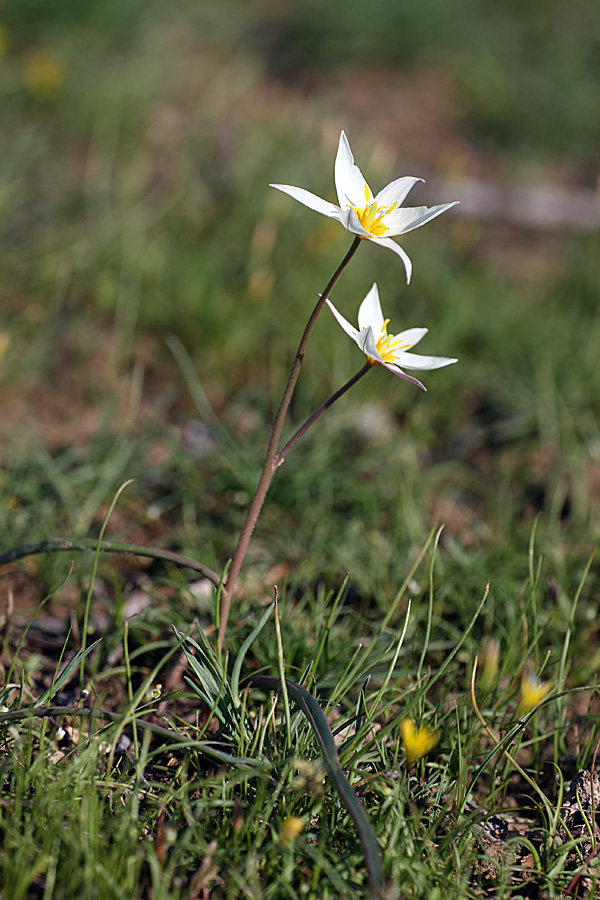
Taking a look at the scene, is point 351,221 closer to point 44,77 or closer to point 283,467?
point 283,467

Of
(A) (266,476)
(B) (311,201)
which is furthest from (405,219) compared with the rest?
(A) (266,476)

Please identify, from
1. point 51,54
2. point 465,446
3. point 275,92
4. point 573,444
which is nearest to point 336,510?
point 465,446

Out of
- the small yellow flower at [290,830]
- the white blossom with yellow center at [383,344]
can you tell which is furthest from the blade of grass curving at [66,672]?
the white blossom with yellow center at [383,344]

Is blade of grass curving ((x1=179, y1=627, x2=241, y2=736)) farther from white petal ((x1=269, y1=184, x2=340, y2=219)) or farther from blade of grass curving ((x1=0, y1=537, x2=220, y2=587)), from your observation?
white petal ((x1=269, y1=184, x2=340, y2=219))

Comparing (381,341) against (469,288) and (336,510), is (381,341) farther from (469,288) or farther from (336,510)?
(469,288)

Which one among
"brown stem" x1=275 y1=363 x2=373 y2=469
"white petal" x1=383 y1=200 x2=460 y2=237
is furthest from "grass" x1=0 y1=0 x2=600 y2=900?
"white petal" x1=383 y1=200 x2=460 y2=237

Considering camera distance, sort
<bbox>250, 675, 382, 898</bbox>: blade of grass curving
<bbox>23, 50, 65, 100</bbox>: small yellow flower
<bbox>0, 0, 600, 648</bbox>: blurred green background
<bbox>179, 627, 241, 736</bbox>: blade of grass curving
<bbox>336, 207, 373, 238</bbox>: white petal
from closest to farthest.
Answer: <bbox>250, 675, 382, 898</bbox>: blade of grass curving → <bbox>336, 207, 373, 238</bbox>: white petal → <bbox>179, 627, 241, 736</bbox>: blade of grass curving → <bbox>0, 0, 600, 648</bbox>: blurred green background → <bbox>23, 50, 65, 100</bbox>: small yellow flower

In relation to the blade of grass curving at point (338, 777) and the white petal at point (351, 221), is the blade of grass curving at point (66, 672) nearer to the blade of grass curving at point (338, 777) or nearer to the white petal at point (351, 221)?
the blade of grass curving at point (338, 777)
